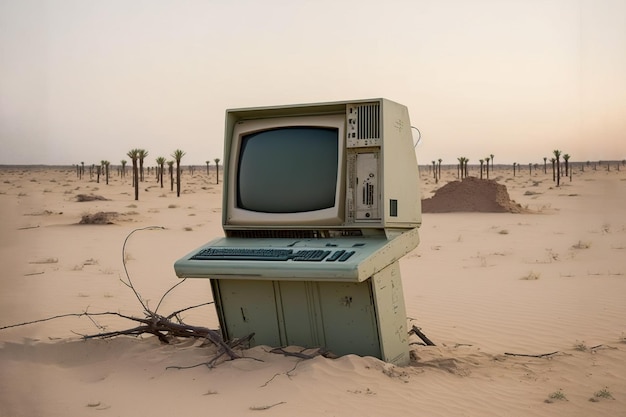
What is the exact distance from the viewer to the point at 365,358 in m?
5.83

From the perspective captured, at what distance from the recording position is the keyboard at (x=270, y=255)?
5.41 meters

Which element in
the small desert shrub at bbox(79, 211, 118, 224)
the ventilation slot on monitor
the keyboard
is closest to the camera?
the keyboard

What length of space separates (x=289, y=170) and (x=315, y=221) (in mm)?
537

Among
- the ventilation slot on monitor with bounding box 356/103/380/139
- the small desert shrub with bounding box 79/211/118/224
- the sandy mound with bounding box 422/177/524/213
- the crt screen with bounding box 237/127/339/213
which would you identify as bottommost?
the small desert shrub with bounding box 79/211/118/224

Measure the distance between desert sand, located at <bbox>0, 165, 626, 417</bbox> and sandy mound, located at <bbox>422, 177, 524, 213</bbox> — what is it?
10449mm

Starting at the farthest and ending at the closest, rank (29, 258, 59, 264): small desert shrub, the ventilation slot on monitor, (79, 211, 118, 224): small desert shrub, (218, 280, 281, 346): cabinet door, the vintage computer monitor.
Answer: (79, 211, 118, 224): small desert shrub, (29, 258, 59, 264): small desert shrub, (218, 280, 281, 346): cabinet door, the ventilation slot on monitor, the vintage computer monitor

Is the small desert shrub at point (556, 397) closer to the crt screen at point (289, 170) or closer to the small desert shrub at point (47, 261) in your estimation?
the crt screen at point (289, 170)

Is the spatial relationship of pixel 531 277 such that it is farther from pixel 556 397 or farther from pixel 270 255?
pixel 270 255

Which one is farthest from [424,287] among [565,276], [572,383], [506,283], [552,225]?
[552,225]

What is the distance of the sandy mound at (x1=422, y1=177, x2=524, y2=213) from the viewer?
29766 millimetres

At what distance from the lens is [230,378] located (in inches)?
221

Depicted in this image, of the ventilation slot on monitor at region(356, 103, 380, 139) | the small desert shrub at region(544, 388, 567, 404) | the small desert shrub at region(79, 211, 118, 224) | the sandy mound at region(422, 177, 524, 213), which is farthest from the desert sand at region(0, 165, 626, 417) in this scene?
the sandy mound at region(422, 177, 524, 213)

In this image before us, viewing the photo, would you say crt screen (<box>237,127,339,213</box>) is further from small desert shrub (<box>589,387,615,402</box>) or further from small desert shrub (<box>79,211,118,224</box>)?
small desert shrub (<box>79,211,118,224</box>)

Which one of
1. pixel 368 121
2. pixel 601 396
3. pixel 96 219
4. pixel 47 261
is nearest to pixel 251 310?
pixel 368 121
